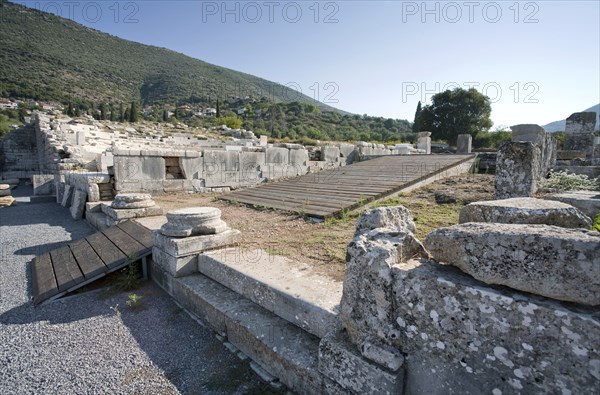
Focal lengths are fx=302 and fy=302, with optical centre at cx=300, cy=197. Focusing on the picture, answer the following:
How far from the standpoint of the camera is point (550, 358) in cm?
106

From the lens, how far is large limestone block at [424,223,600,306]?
101 cm

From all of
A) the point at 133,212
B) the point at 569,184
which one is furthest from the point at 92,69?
the point at 569,184

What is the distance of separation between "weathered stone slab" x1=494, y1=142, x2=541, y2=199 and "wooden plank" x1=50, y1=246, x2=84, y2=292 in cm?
577

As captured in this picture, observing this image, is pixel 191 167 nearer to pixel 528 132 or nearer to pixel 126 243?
pixel 126 243

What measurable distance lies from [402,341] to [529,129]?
816 cm

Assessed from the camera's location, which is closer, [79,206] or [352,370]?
[352,370]

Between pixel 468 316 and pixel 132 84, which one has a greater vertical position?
pixel 132 84

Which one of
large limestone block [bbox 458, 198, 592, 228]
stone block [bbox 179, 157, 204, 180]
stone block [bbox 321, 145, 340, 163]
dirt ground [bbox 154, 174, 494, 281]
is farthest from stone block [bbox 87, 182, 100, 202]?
A: stone block [bbox 321, 145, 340, 163]

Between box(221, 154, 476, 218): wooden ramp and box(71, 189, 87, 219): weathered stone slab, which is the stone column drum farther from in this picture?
box(71, 189, 87, 219): weathered stone slab

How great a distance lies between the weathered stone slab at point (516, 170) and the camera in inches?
172

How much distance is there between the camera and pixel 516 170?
4449mm

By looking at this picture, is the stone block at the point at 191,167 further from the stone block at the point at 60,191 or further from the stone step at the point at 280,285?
the stone step at the point at 280,285

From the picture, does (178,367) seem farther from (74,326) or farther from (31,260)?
(31,260)

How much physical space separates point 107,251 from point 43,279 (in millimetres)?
702
